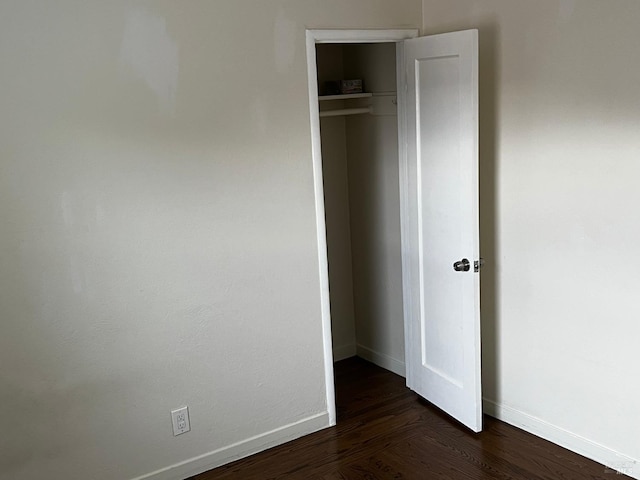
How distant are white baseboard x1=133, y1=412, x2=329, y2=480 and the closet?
2.94 ft

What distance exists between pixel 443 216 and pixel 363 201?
959mm

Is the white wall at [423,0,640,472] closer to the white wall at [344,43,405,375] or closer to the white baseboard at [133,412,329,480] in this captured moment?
the white wall at [344,43,405,375]

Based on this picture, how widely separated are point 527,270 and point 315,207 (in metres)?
1.12

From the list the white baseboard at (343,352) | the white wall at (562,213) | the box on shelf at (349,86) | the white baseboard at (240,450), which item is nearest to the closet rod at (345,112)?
the box on shelf at (349,86)

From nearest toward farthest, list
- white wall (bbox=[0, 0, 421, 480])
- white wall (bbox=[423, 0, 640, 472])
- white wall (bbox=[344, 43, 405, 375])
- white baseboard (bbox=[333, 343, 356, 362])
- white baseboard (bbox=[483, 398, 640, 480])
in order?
white wall (bbox=[0, 0, 421, 480])
white wall (bbox=[423, 0, 640, 472])
white baseboard (bbox=[483, 398, 640, 480])
white wall (bbox=[344, 43, 405, 375])
white baseboard (bbox=[333, 343, 356, 362])

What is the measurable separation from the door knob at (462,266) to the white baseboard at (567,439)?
83 centimetres

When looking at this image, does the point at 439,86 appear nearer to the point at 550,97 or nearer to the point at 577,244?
the point at 550,97

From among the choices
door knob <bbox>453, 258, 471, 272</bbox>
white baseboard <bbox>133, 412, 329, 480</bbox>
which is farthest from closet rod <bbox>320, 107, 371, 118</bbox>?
white baseboard <bbox>133, 412, 329, 480</bbox>

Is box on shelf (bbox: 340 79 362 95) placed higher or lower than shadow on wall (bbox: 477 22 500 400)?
higher

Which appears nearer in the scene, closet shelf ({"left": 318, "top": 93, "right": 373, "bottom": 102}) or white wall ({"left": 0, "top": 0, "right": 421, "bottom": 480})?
white wall ({"left": 0, "top": 0, "right": 421, "bottom": 480})

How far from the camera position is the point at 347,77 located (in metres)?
4.32

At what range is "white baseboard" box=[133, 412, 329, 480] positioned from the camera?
10.6ft

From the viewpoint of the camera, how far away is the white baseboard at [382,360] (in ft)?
14.1

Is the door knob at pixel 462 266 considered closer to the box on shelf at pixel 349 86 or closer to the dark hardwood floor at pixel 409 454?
the dark hardwood floor at pixel 409 454
